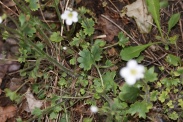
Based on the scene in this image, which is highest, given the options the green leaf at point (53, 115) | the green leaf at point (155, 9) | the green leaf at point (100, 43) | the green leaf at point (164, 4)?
the green leaf at point (164, 4)

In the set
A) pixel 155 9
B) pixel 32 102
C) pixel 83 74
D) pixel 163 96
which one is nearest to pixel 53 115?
pixel 32 102

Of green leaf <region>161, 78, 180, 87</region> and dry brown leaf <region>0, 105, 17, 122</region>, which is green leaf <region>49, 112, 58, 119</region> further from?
green leaf <region>161, 78, 180, 87</region>

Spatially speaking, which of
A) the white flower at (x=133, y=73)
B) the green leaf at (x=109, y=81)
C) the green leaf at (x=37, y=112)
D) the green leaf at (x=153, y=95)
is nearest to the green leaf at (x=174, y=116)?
the green leaf at (x=153, y=95)

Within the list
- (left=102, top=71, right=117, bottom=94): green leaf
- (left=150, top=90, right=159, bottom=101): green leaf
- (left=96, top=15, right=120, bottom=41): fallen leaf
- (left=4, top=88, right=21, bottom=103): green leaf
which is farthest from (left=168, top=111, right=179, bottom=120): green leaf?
(left=4, top=88, right=21, bottom=103): green leaf

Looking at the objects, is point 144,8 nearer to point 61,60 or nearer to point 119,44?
point 119,44

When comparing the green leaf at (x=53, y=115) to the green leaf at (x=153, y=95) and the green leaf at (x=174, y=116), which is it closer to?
the green leaf at (x=153, y=95)
